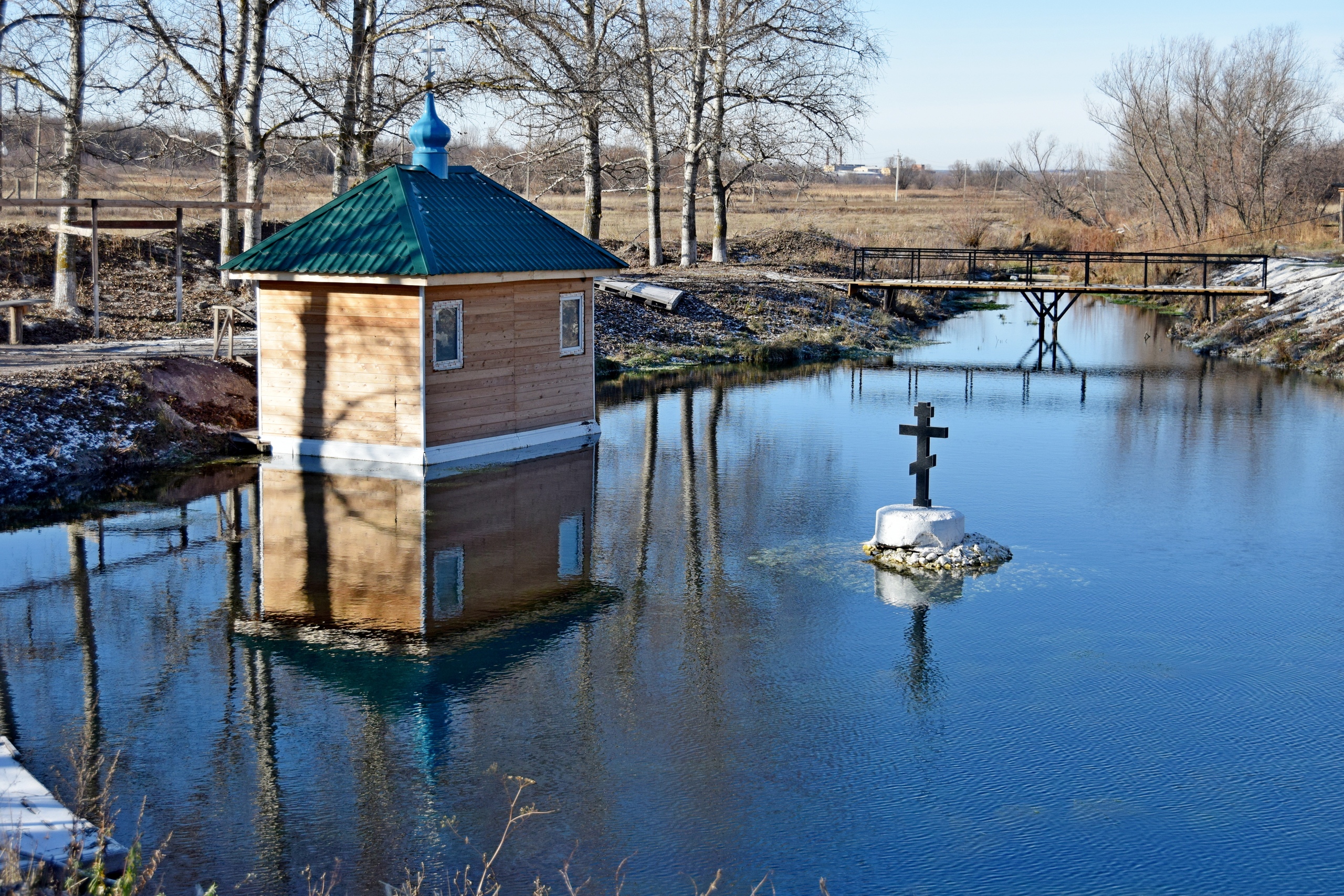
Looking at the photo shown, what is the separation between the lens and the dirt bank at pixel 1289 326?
33562 millimetres

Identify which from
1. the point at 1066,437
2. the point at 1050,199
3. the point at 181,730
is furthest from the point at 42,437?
the point at 1050,199

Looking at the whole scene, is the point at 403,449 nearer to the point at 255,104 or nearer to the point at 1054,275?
the point at 255,104

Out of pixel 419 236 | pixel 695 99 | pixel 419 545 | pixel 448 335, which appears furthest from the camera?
pixel 695 99

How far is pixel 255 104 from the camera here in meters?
27.1

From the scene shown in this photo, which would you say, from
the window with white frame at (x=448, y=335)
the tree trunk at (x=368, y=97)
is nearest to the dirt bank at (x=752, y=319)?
the tree trunk at (x=368, y=97)

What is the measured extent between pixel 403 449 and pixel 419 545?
3.88 meters

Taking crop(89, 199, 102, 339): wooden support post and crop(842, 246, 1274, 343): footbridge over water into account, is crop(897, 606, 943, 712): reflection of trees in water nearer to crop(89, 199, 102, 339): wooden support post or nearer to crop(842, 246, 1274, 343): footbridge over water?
crop(89, 199, 102, 339): wooden support post

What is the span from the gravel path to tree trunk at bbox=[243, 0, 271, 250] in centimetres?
341

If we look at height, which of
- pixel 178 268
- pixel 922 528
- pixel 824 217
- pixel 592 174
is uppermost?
pixel 824 217

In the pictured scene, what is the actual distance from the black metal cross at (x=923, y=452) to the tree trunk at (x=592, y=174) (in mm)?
24602

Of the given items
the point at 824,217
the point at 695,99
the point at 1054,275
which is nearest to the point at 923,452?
the point at 695,99

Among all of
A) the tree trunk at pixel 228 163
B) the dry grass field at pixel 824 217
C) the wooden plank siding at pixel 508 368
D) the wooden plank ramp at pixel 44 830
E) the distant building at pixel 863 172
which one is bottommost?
→ the wooden plank ramp at pixel 44 830

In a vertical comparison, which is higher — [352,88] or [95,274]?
[352,88]

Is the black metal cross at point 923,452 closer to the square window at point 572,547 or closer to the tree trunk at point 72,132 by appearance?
the square window at point 572,547
